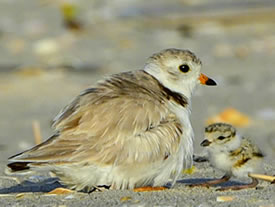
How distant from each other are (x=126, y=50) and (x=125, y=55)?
9.7 inches

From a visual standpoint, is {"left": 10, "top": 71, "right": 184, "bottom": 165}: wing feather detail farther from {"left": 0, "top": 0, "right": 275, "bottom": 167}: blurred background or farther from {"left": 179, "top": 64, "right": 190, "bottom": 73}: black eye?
{"left": 0, "top": 0, "right": 275, "bottom": 167}: blurred background

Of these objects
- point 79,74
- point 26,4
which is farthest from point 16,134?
point 26,4

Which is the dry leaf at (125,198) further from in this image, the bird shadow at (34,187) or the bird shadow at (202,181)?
the bird shadow at (202,181)

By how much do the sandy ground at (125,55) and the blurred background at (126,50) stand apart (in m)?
0.01

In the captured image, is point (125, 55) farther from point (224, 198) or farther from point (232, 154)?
point (224, 198)

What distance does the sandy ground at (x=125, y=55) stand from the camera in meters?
7.70

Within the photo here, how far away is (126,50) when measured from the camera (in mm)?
10461

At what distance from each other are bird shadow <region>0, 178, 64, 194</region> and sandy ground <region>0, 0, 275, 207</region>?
12 centimetres

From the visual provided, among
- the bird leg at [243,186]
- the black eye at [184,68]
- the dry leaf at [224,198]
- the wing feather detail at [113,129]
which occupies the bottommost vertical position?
the bird leg at [243,186]

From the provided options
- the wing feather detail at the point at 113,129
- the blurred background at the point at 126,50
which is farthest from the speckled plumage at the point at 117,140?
the blurred background at the point at 126,50

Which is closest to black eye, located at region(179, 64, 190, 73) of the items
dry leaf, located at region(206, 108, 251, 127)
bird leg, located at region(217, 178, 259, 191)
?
bird leg, located at region(217, 178, 259, 191)

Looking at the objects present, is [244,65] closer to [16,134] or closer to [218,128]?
[16,134]

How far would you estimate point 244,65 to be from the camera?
31.7ft

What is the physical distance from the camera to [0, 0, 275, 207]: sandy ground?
770cm
